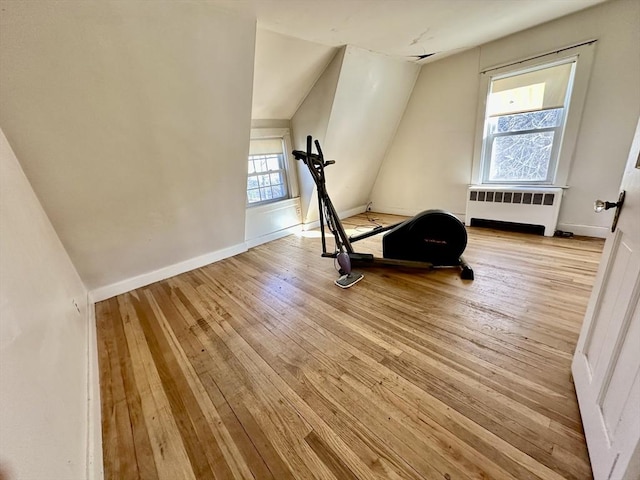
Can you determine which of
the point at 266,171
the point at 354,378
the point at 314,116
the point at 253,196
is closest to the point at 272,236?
the point at 253,196

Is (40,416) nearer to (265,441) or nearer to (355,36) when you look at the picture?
(265,441)

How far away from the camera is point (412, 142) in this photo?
449 cm

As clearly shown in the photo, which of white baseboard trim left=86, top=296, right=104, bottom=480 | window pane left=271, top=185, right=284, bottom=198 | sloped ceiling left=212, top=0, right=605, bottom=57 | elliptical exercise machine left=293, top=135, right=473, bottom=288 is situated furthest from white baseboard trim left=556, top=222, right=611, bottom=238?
white baseboard trim left=86, top=296, right=104, bottom=480

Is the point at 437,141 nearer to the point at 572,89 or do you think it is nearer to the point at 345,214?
the point at 572,89

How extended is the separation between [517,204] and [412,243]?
1.92 metres

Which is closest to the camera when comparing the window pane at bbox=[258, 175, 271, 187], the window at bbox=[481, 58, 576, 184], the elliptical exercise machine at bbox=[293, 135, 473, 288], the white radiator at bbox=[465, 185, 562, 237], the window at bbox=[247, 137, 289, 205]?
the elliptical exercise machine at bbox=[293, 135, 473, 288]

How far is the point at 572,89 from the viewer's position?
9.62ft

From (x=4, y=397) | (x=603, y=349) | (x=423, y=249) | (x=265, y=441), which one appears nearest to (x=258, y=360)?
(x=265, y=441)

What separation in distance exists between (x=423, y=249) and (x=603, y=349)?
177 cm

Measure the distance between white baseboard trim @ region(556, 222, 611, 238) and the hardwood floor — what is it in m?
0.75

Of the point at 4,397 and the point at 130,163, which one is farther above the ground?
the point at 130,163

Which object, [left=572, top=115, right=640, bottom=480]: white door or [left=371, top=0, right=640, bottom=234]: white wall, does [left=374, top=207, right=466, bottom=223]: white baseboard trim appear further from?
[left=572, top=115, right=640, bottom=480]: white door

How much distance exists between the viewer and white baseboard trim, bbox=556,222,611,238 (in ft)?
10.3

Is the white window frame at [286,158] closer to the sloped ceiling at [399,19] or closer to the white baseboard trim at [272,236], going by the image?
the white baseboard trim at [272,236]
